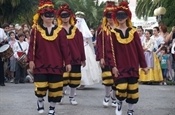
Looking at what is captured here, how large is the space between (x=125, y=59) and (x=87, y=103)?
258 centimetres

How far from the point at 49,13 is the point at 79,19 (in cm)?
347

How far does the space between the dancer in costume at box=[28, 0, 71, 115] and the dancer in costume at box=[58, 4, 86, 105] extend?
5.41 ft

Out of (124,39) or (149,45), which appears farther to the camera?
(149,45)

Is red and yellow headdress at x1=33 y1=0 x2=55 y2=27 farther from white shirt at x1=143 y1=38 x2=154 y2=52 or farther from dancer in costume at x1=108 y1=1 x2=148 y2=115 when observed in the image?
white shirt at x1=143 y1=38 x2=154 y2=52

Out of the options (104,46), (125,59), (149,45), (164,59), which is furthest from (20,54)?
(125,59)

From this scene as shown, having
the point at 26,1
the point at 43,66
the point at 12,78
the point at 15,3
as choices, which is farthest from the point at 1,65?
the point at 26,1

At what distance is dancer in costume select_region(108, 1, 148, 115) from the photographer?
9.29 m

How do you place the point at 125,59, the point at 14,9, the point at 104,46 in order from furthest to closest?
the point at 14,9
the point at 104,46
the point at 125,59

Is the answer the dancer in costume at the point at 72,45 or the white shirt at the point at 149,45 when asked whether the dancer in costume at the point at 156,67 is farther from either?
the dancer in costume at the point at 72,45

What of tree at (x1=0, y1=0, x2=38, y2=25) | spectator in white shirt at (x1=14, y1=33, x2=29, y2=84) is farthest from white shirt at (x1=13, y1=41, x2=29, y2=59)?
tree at (x1=0, y1=0, x2=38, y2=25)

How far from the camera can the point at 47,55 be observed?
9.38m

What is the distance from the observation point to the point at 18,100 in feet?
39.4

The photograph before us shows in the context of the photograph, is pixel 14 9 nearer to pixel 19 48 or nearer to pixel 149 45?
pixel 19 48

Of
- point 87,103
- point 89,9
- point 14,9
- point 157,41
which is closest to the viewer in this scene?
point 87,103
